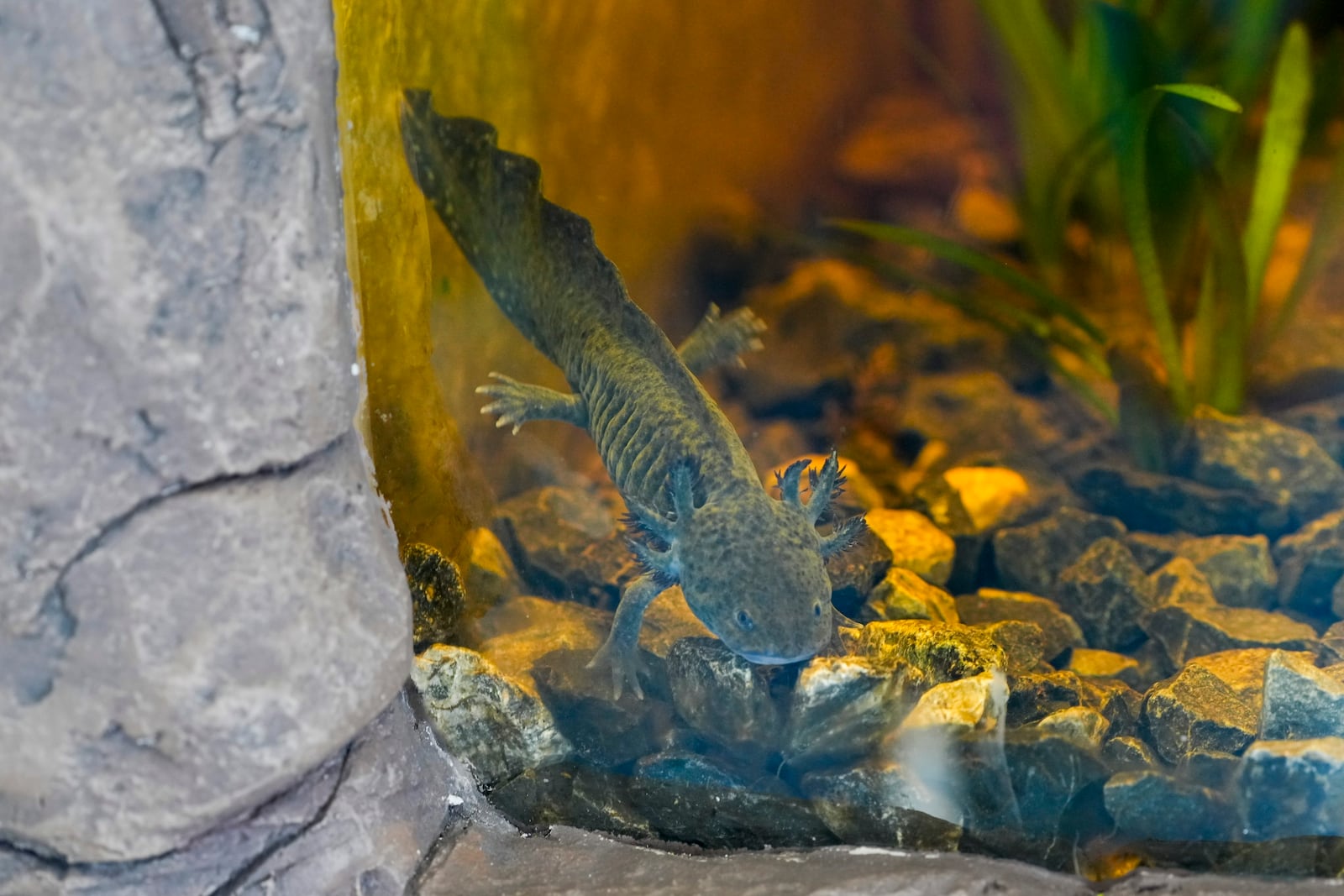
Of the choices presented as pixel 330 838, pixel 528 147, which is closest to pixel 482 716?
pixel 330 838

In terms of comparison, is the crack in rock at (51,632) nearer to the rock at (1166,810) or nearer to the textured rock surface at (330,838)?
the textured rock surface at (330,838)

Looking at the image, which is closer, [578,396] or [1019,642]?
[1019,642]

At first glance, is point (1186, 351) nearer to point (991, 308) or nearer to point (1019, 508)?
point (991, 308)


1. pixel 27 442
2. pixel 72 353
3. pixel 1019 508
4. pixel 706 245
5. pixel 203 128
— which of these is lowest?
pixel 1019 508

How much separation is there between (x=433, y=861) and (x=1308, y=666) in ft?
7.07

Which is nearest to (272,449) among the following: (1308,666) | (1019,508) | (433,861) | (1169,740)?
(433,861)

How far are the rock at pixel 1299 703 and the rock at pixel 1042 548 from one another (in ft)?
3.79

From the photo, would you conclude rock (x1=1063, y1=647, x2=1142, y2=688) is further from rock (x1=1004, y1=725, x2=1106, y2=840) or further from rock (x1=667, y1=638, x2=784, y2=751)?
rock (x1=667, y1=638, x2=784, y2=751)

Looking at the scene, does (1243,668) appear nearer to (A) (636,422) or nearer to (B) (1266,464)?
(B) (1266,464)

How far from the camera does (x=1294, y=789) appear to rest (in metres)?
1.95

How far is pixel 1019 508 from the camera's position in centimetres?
384

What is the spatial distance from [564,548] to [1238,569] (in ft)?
8.32

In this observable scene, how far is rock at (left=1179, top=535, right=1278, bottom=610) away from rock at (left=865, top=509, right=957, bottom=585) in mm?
996

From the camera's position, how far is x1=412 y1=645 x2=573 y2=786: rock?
238 cm
